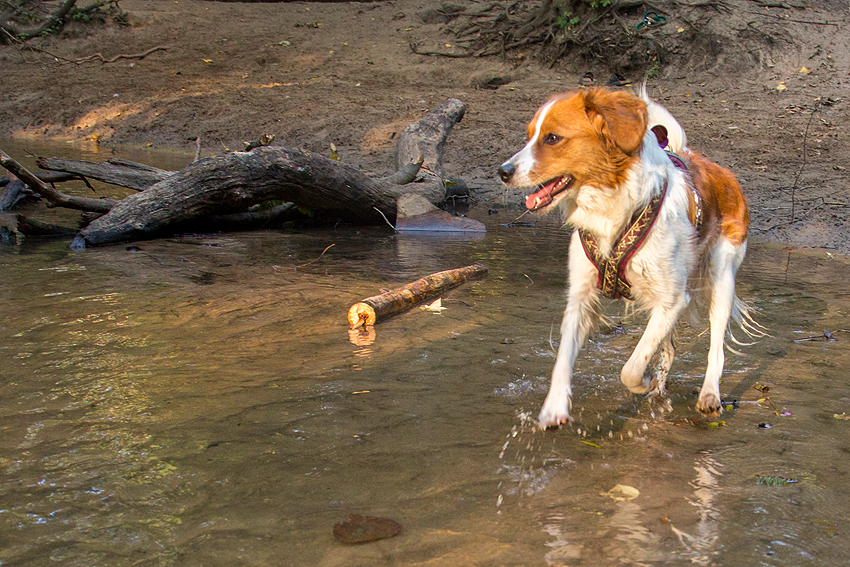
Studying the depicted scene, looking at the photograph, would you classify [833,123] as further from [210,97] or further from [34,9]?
[34,9]

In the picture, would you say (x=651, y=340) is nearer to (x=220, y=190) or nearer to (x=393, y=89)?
(x=220, y=190)

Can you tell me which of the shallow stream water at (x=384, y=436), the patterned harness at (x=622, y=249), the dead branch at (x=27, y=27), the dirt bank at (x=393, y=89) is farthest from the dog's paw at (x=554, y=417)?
the dead branch at (x=27, y=27)

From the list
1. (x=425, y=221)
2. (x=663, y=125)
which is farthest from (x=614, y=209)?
(x=425, y=221)

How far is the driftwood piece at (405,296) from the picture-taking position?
454 cm

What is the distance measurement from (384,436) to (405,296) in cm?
199

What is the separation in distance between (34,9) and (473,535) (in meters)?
20.9

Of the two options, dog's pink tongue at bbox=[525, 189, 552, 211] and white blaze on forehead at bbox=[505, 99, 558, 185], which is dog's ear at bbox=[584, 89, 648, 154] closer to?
white blaze on forehead at bbox=[505, 99, 558, 185]

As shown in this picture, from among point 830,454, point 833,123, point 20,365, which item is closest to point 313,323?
point 20,365

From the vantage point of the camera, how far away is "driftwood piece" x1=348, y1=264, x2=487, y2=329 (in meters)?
4.54

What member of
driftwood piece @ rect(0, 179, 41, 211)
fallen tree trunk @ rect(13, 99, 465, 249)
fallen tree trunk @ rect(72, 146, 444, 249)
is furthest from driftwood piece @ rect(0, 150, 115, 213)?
driftwood piece @ rect(0, 179, 41, 211)

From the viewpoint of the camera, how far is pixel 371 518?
242 cm

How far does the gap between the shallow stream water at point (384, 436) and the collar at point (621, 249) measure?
2.17ft

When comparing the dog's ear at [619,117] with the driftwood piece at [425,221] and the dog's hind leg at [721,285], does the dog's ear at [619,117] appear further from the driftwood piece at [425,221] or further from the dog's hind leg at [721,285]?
the driftwood piece at [425,221]

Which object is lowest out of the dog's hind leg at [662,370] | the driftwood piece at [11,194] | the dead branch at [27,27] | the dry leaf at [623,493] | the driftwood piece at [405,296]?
the dry leaf at [623,493]
